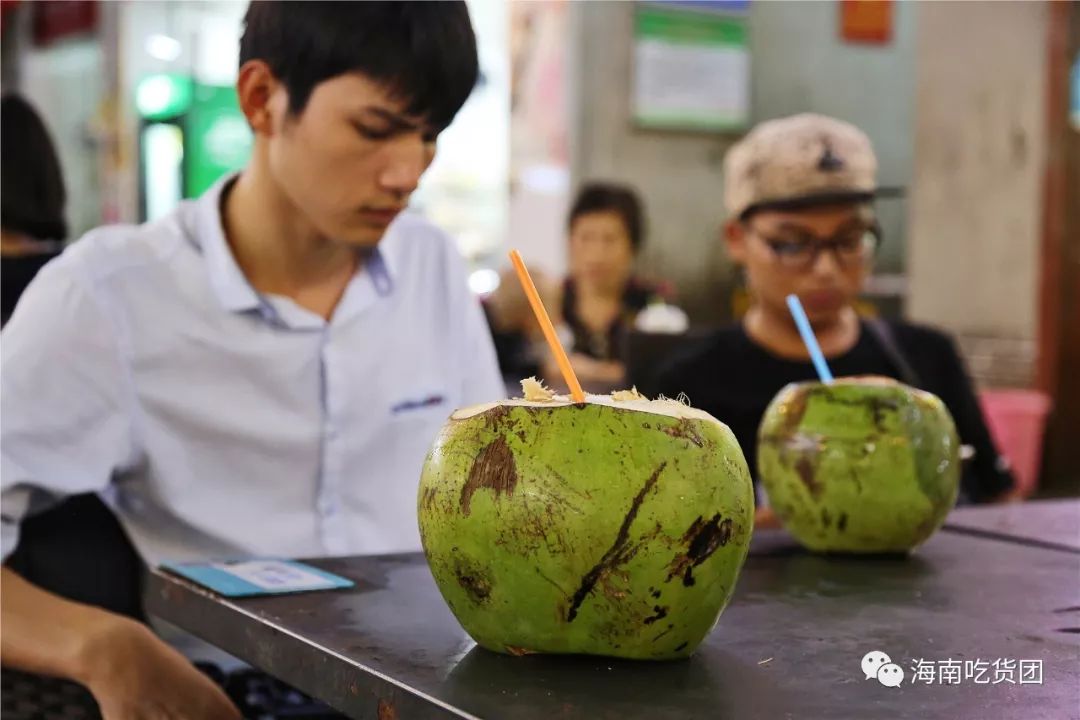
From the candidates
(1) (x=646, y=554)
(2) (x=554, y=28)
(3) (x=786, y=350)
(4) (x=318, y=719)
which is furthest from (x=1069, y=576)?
(2) (x=554, y=28)

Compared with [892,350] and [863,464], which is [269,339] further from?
[892,350]

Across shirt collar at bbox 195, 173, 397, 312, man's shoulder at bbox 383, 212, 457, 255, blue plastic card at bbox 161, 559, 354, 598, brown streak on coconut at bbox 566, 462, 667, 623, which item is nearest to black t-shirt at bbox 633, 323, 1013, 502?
man's shoulder at bbox 383, 212, 457, 255

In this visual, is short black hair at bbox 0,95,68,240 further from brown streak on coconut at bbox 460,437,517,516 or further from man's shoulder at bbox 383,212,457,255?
brown streak on coconut at bbox 460,437,517,516

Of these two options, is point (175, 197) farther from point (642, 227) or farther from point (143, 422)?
point (143, 422)

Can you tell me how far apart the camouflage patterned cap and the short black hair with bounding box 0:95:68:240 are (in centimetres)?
153

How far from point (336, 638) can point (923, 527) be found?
643 mm

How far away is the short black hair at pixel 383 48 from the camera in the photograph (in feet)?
4.79

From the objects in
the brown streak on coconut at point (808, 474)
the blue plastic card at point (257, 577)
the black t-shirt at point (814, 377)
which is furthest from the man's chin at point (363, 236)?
the black t-shirt at point (814, 377)

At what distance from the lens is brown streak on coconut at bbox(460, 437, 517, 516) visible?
2.79 feet

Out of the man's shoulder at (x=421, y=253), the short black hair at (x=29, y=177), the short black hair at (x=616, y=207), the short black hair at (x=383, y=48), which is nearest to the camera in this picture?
the short black hair at (x=383, y=48)

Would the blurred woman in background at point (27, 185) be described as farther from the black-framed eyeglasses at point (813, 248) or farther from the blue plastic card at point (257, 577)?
the blue plastic card at point (257, 577)

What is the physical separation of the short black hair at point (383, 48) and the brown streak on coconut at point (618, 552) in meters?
0.77

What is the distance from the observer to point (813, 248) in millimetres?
2209

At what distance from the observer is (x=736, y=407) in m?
2.32
